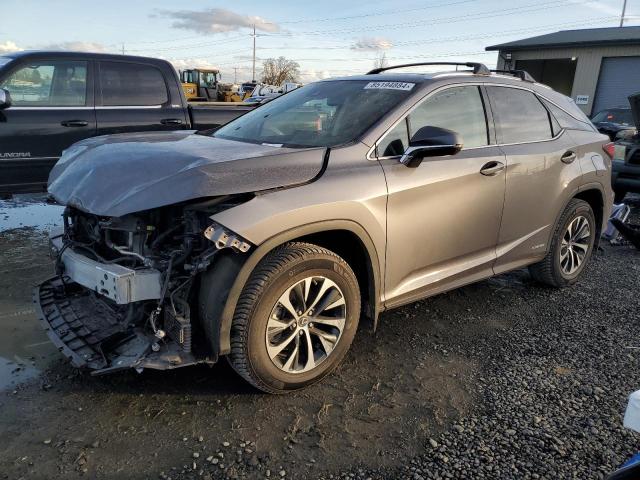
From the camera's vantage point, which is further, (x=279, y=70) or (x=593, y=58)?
(x=279, y=70)

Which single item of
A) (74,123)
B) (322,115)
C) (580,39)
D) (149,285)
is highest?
(580,39)

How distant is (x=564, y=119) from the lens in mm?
4617

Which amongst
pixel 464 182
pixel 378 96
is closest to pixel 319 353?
pixel 464 182

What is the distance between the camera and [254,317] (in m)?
2.74

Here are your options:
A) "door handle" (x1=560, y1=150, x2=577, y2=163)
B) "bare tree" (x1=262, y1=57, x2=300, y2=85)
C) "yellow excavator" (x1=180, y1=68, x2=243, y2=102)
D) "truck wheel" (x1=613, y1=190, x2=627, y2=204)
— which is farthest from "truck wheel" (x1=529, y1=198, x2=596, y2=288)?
"bare tree" (x1=262, y1=57, x2=300, y2=85)

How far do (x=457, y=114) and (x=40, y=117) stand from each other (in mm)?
4561

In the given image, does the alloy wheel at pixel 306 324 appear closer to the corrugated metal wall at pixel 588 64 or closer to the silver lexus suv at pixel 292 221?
the silver lexus suv at pixel 292 221

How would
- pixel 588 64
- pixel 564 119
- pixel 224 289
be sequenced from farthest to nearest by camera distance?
pixel 588 64
pixel 564 119
pixel 224 289

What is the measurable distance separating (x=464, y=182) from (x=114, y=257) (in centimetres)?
228

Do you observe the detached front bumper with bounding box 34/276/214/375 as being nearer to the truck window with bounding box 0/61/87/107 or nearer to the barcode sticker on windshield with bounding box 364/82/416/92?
the barcode sticker on windshield with bounding box 364/82/416/92

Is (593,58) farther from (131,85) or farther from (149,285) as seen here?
(149,285)

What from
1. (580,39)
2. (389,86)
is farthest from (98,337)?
(580,39)

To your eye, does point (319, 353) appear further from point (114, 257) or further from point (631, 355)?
point (631, 355)

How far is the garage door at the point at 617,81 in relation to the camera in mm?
22514
